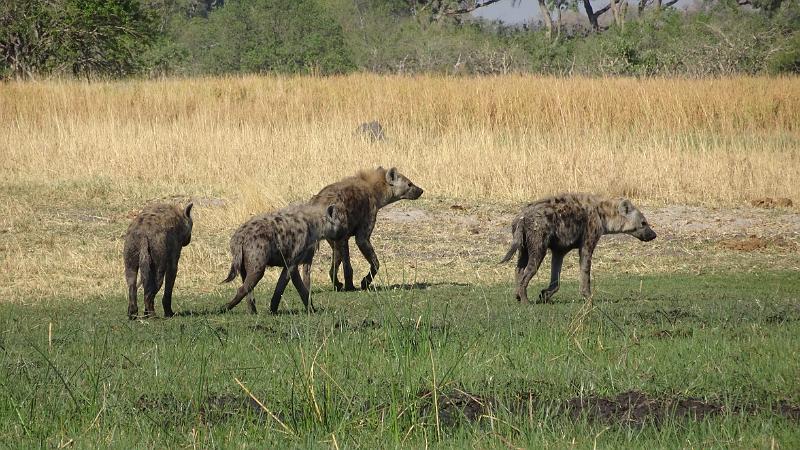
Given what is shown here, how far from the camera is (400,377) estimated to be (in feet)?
20.2

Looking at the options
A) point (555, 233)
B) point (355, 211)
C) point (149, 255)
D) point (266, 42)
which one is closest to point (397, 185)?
point (355, 211)

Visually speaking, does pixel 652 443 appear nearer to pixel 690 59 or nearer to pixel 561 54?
pixel 690 59

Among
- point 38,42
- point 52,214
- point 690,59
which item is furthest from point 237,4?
point 52,214

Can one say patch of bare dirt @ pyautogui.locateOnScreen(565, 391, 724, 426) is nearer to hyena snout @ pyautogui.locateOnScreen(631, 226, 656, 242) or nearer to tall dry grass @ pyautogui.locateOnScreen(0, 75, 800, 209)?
hyena snout @ pyautogui.locateOnScreen(631, 226, 656, 242)

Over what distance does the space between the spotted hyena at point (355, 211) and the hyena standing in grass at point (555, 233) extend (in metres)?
1.53

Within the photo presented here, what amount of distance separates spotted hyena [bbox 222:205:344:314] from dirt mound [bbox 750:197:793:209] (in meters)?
8.46

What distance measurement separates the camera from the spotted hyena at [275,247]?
28.9ft

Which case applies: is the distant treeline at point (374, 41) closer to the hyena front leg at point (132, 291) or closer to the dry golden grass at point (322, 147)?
the dry golden grass at point (322, 147)

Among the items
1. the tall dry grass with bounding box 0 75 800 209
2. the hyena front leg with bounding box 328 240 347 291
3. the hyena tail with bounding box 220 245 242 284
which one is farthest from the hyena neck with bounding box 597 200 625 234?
the tall dry grass with bounding box 0 75 800 209

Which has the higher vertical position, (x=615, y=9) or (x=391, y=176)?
(x=615, y=9)

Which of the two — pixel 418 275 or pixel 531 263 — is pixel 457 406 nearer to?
pixel 531 263

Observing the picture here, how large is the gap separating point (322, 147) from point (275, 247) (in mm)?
9783

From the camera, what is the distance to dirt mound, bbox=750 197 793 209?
16016mm

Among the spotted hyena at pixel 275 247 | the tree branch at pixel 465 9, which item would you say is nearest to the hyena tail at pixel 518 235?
the spotted hyena at pixel 275 247
